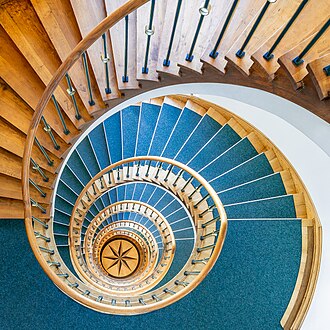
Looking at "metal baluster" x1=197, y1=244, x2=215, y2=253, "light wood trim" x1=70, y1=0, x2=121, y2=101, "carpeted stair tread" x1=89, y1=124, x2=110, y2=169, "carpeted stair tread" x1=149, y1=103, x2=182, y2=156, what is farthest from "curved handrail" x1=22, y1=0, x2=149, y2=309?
"carpeted stair tread" x1=149, y1=103, x2=182, y2=156

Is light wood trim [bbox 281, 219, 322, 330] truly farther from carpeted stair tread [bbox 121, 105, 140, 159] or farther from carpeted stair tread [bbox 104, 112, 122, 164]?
carpeted stair tread [bbox 104, 112, 122, 164]

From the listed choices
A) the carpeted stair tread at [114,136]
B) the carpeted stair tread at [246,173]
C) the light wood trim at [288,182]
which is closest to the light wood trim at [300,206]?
the light wood trim at [288,182]

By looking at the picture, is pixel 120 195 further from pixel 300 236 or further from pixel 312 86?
pixel 312 86

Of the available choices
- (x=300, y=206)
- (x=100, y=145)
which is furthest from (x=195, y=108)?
(x=300, y=206)

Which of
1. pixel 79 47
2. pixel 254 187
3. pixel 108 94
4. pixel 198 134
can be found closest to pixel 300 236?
pixel 254 187

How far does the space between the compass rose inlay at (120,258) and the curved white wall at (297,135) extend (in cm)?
667

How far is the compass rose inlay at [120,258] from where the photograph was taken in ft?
34.3

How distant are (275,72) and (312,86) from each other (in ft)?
1.05

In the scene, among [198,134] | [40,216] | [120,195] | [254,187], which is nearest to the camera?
[40,216]

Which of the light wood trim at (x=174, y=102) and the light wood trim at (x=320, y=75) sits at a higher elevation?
the light wood trim at (x=174, y=102)

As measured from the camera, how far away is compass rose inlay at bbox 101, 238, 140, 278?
412 inches

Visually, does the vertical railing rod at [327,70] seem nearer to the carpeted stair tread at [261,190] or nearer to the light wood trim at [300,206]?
the light wood trim at [300,206]

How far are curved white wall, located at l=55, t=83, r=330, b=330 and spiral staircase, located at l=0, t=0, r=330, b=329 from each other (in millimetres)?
165

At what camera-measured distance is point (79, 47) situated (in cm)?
259
